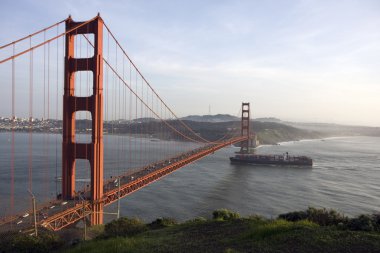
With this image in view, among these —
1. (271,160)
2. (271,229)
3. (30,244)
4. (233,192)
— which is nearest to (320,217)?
(271,229)

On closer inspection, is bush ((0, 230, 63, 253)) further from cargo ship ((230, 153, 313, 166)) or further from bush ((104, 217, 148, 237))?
cargo ship ((230, 153, 313, 166))

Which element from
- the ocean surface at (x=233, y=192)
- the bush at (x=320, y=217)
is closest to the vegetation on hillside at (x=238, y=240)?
the bush at (x=320, y=217)

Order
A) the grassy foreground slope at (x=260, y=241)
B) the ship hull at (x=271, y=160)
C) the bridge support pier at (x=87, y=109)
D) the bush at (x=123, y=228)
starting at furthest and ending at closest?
the ship hull at (x=271, y=160)
the bridge support pier at (x=87, y=109)
the bush at (x=123, y=228)
the grassy foreground slope at (x=260, y=241)

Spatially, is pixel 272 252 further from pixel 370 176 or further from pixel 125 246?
pixel 370 176

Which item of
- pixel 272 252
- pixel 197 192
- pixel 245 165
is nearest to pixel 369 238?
pixel 272 252

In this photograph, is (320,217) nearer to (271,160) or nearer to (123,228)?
(123,228)

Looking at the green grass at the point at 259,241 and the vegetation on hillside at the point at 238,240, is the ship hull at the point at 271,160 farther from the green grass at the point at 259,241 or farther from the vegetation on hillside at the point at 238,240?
the green grass at the point at 259,241

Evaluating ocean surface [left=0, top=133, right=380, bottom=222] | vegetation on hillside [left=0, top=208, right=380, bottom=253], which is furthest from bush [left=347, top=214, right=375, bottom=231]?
ocean surface [left=0, top=133, right=380, bottom=222]

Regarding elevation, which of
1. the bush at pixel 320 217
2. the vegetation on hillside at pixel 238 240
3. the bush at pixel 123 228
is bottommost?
the bush at pixel 123 228
